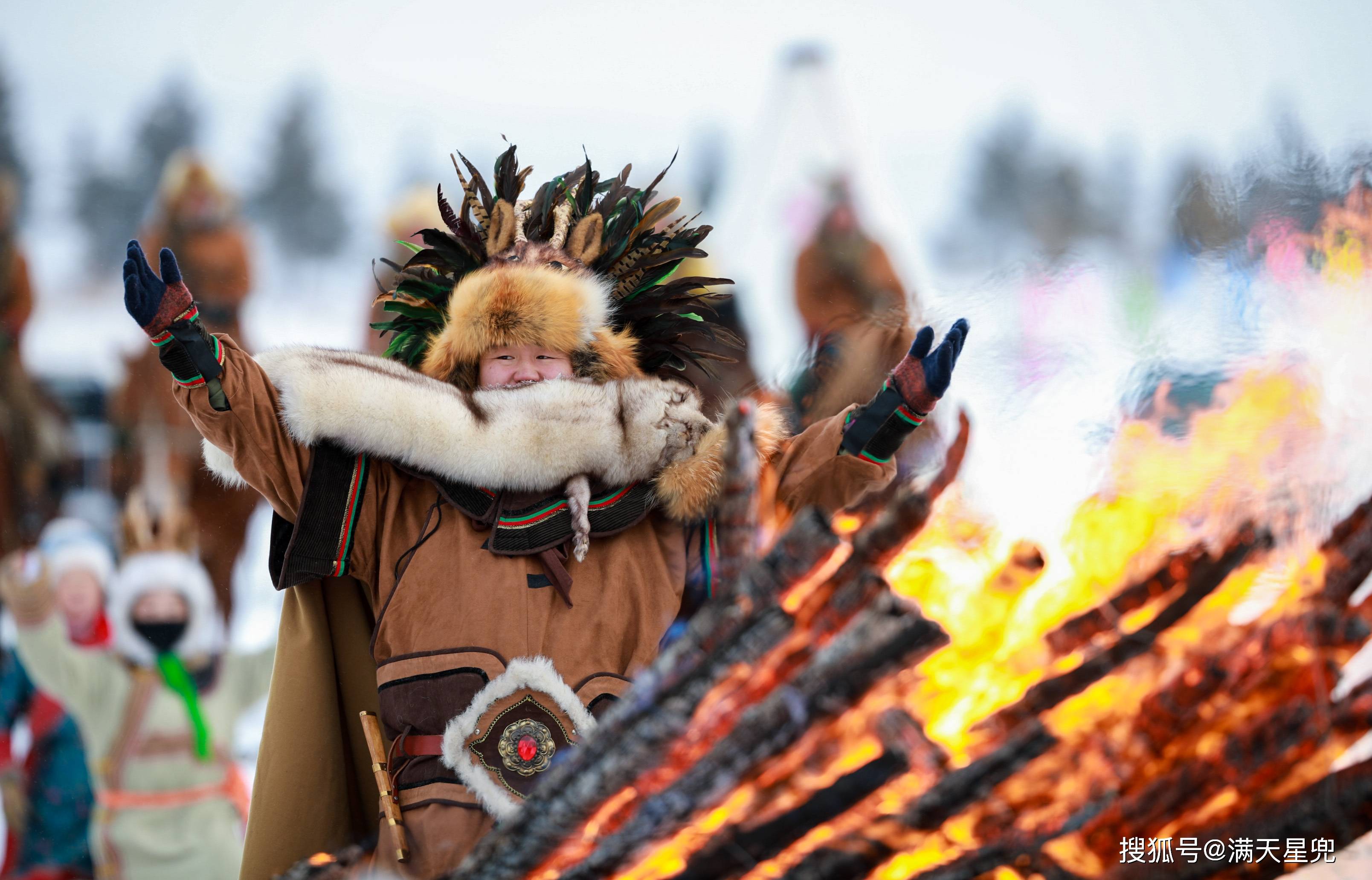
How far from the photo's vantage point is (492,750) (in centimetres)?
200

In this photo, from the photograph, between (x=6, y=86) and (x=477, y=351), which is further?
(x=6, y=86)

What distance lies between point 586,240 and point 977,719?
1396 mm

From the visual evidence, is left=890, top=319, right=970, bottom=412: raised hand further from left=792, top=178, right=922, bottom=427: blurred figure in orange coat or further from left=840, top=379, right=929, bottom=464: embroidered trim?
left=792, top=178, right=922, bottom=427: blurred figure in orange coat

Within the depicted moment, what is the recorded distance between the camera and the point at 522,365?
229 centimetres

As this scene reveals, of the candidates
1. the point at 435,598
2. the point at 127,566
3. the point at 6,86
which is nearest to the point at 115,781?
the point at 127,566

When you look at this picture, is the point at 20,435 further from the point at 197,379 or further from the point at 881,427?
the point at 881,427

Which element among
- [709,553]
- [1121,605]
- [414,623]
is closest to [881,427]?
[709,553]

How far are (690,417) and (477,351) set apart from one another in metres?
0.45

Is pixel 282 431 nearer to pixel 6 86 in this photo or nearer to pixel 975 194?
pixel 975 194

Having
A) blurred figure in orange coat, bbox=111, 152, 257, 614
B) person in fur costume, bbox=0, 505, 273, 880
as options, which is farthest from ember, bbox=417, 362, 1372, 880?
blurred figure in orange coat, bbox=111, 152, 257, 614

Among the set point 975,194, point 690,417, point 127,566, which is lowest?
point 690,417

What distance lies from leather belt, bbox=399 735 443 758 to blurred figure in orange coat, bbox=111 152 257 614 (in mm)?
2564

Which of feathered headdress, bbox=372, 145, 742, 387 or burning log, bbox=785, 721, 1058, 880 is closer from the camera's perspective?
burning log, bbox=785, 721, 1058, 880

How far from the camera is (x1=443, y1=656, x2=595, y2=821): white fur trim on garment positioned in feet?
6.54
